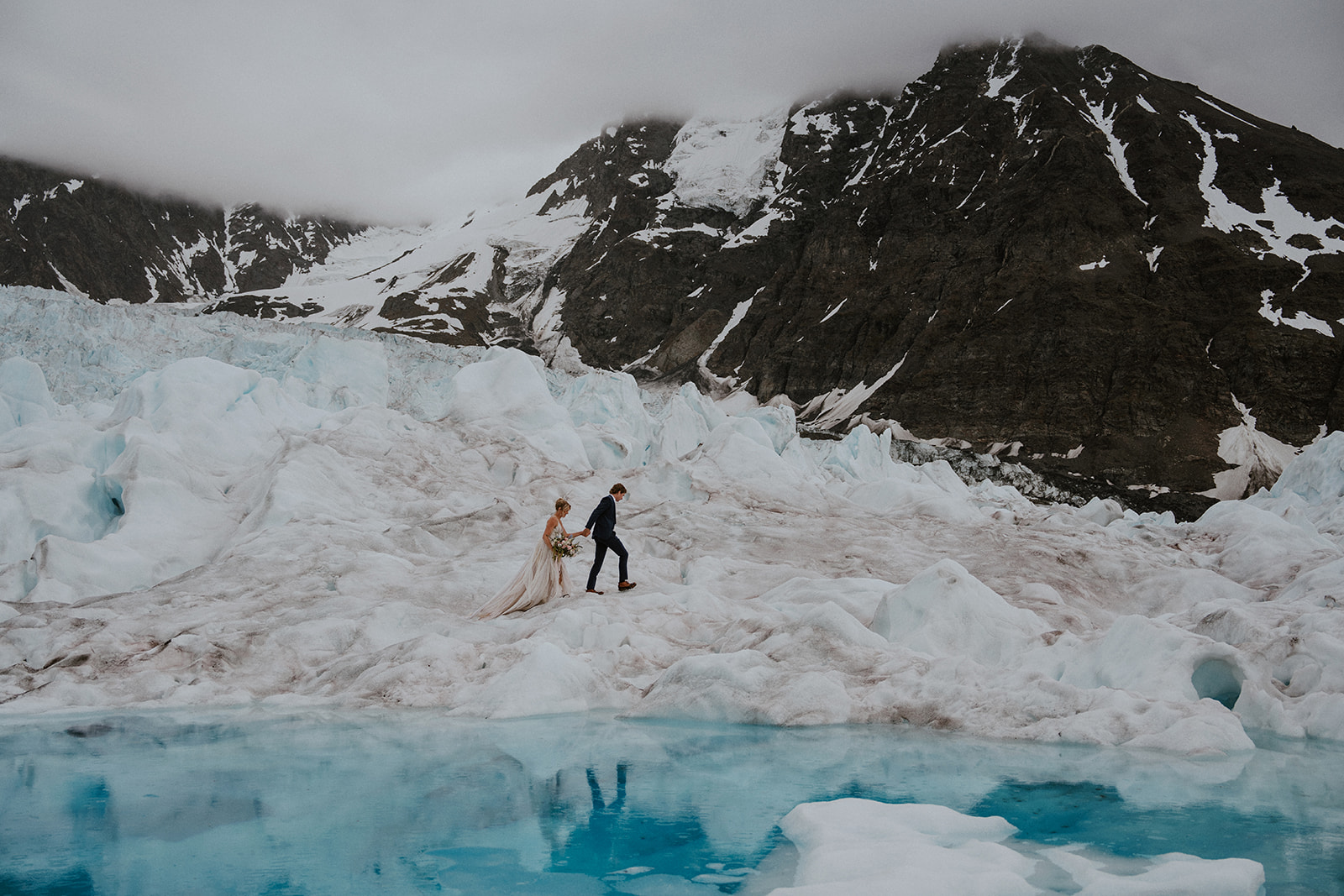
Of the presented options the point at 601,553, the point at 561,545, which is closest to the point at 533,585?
the point at 561,545

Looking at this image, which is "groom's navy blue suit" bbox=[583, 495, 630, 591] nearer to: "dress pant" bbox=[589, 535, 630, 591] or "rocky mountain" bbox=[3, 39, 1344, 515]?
"dress pant" bbox=[589, 535, 630, 591]

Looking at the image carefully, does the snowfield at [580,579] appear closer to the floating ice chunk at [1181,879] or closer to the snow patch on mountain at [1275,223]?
the floating ice chunk at [1181,879]

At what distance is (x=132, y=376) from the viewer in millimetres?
33531

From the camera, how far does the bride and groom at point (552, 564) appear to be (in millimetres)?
10023

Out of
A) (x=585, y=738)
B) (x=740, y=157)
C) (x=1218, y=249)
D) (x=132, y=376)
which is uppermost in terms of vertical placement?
(x=740, y=157)

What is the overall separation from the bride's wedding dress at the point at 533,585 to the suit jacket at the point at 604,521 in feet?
1.32

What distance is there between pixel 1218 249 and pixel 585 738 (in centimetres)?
10185

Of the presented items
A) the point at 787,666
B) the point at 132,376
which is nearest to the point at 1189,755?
the point at 787,666

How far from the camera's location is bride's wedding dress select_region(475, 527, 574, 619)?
999cm

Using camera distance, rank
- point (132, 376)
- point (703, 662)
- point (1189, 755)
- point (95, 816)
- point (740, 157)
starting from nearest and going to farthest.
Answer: point (95, 816) → point (1189, 755) → point (703, 662) → point (132, 376) → point (740, 157)

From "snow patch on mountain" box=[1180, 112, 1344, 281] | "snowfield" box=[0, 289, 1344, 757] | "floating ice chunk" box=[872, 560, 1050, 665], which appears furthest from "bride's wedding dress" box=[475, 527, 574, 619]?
"snow patch on mountain" box=[1180, 112, 1344, 281]

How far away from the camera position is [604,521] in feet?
34.1

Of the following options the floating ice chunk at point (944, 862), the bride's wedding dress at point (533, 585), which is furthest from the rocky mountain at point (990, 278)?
the floating ice chunk at point (944, 862)

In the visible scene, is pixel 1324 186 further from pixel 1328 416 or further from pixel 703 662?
pixel 703 662
